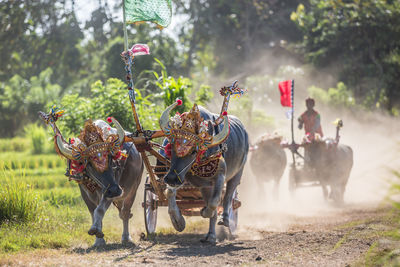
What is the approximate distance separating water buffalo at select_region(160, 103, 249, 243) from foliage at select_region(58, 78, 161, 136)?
3.65 meters

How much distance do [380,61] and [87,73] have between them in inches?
620

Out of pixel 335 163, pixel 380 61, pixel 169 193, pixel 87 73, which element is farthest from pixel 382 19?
pixel 169 193

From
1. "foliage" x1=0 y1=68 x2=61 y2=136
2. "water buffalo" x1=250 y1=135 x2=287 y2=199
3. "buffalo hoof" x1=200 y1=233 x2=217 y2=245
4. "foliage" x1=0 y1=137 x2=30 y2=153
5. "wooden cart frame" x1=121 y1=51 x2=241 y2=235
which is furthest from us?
"foliage" x1=0 y1=68 x2=61 y2=136

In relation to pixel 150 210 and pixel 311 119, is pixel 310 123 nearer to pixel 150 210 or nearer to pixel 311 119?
pixel 311 119

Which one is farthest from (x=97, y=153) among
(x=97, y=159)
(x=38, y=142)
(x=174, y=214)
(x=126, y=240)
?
(x=38, y=142)

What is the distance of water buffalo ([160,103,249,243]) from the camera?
7117mm

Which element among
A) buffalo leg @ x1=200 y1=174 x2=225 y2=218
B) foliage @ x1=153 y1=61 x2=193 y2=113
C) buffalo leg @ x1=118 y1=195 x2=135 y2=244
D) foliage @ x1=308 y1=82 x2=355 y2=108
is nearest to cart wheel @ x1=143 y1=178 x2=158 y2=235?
buffalo leg @ x1=118 y1=195 x2=135 y2=244

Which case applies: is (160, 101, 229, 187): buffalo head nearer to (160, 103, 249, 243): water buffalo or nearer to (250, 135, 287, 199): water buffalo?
(160, 103, 249, 243): water buffalo

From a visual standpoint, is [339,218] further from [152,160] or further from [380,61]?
[380,61]

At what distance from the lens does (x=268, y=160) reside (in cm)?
1372

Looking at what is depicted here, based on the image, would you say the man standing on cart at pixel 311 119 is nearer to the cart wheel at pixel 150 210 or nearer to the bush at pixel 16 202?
the cart wheel at pixel 150 210

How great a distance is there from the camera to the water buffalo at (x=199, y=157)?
712 cm

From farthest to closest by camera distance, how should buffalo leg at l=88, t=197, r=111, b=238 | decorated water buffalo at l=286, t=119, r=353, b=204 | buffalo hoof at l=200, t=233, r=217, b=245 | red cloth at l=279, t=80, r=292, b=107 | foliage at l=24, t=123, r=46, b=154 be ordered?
1. foliage at l=24, t=123, r=46, b=154
2. decorated water buffalo at l=286, t=119, r=353, b=204
3. red cloth at l=279, t=80, r=292, b=107
4. buffalo hoof at l=200, t=233, r=217, b=245
5. buffalo leg at l=88, t=197, r=111, b=238

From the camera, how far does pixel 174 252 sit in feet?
23.2
